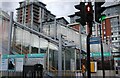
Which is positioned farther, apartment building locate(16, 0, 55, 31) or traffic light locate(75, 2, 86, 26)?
apartment building locate(16, 0, 55, 31)

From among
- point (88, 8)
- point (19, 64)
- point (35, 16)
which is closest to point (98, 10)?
point (88, 8)

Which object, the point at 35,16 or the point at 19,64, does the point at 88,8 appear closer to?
the point at 19,64

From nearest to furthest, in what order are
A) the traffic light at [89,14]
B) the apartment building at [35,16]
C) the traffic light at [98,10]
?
the traffic light at [89,14] < the traffic light at [98,10] < the apartment building at [35,16]

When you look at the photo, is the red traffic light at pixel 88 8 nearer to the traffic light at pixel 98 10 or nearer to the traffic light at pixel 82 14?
the traffic light at pixel 82 14

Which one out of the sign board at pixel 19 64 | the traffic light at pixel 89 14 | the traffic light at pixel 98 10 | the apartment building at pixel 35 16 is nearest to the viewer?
the traffic light at pixel 89 14

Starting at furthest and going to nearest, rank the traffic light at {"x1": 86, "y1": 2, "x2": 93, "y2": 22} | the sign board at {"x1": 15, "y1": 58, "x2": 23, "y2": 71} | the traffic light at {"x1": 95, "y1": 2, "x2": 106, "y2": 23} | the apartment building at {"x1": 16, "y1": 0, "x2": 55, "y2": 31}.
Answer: the apartment building at {"x1": 16, "y1": 0, "x2": 55, "y2": 31}, the sign board at {"x1": 15, "y1": 58, "x2": 23, "y2": 71}, the traffic light at {"x1": 95, "y1": 2, "x2": 106, "y2": 23}, the traffic light at {"x1": 86, "y1": 2, "x2": 93, "y2": 22}

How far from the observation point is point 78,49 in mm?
22844

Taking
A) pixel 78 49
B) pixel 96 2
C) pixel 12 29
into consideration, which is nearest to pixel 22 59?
pixel 12 29

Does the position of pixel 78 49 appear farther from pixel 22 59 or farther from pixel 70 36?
pixel 22 59

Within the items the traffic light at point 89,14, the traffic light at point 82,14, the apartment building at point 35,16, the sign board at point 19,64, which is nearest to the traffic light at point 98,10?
the traffic light at point 89,14

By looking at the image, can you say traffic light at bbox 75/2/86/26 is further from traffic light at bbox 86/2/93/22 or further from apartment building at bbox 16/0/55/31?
apartment building at bbox 16/0/55/31

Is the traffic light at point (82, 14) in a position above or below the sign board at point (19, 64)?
above

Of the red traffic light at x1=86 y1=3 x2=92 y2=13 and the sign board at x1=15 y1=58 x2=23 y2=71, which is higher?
the red traffic light at x1=86 y1=3 x2=92 y2=13

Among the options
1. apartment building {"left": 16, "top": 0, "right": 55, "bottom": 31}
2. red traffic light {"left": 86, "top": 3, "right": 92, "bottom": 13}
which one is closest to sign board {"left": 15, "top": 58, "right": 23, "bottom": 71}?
apartment building {"left": 16, "top": 0, "right": 55, "bottom": 31}
